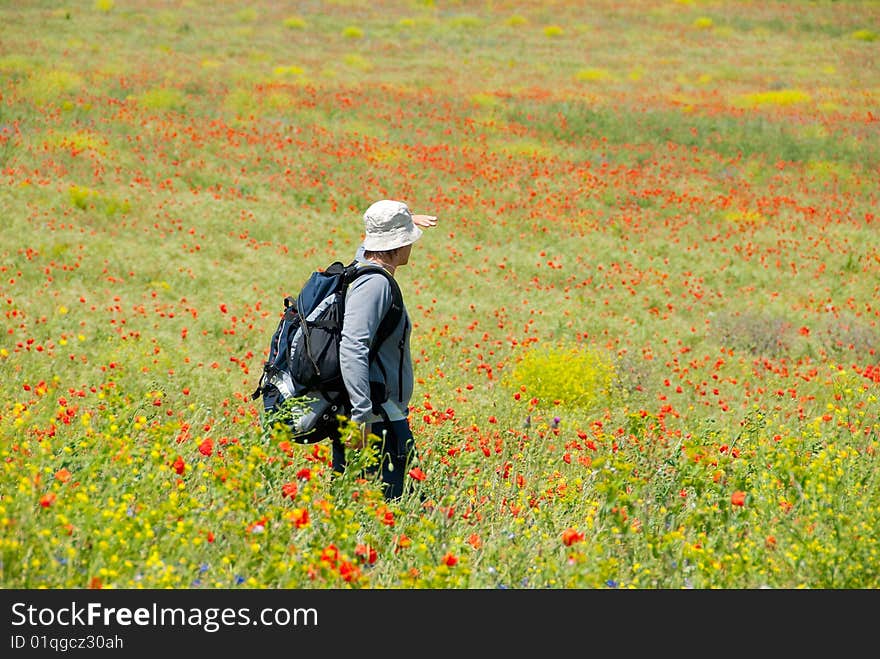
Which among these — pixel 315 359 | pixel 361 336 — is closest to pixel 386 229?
pixel 361 336

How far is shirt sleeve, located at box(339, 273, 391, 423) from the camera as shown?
3887 millimetres

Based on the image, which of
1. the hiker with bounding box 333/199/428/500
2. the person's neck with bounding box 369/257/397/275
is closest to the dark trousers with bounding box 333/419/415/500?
the hiker with bounding box 333/199/428/500

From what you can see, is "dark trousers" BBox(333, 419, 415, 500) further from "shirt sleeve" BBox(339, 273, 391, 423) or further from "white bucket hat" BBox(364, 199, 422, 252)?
"white bucket hat" BBox(364, 199, 422, 252)

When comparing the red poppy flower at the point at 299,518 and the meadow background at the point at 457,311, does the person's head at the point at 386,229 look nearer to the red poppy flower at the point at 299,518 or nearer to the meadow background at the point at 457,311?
the meadow background at the point at 457,311

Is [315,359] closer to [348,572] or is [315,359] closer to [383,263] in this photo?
[383,263]

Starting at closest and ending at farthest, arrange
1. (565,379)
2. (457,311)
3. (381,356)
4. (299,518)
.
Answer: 1. (299,518)
2. (381,356)
3. (565,379)
4. (457,311)

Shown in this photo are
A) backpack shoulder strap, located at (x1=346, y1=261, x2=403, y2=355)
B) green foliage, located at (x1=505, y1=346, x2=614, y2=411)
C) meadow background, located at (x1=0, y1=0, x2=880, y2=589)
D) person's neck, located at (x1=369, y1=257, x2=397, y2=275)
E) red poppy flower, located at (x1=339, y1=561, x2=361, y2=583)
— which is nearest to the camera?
red poppy flower, located at (x1=339, y1=561, x2=361, y2=583)

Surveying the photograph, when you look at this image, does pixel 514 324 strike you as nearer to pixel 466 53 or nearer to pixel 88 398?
pixel 88 398

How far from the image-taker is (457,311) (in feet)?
36.5

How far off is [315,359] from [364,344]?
231mm

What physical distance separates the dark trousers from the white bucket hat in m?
0.84

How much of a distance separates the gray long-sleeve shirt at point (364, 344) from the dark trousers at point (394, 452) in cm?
7

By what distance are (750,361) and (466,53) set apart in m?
33.2

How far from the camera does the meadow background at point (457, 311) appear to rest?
3.25m
